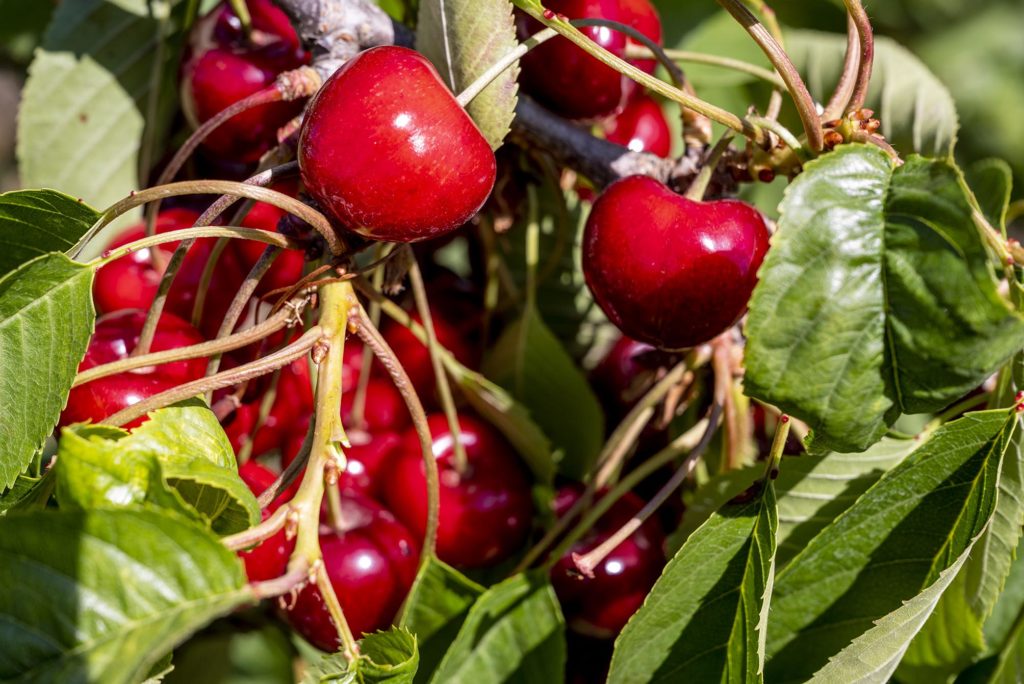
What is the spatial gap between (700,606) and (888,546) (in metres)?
0.16

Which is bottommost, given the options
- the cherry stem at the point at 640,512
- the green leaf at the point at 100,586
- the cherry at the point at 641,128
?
the cherry stem at the point at 640,512

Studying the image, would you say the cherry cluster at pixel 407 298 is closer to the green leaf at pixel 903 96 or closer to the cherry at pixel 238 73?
the cherry at pixel 238 73

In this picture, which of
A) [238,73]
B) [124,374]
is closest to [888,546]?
[124,374]

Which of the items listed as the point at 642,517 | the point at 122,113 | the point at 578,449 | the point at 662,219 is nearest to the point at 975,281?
the point at 662,219

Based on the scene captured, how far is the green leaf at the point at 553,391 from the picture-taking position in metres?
1.16

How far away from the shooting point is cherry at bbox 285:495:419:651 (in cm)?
93

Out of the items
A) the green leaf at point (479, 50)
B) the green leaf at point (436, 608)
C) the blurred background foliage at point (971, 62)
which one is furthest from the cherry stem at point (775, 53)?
the blurred background foliage at point (971, 62)

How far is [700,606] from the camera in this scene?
2.65 feet

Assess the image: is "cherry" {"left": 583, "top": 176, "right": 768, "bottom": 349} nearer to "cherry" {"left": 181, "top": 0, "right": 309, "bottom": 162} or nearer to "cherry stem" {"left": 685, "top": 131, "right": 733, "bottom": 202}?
"cherry stem" {"left": 685, "top": 131, "right": 733, "bottom": 202}

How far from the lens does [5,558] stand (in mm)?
570

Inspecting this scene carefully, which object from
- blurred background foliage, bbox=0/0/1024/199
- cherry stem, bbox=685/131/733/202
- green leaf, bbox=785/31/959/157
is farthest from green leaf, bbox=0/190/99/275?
blurred background foliage, bbox=0/0/1024/199

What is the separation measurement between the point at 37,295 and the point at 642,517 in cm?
54

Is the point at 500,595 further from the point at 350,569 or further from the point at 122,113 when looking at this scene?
the point at 122,113

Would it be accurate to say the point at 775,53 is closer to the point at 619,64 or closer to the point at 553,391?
the point at 619,64
